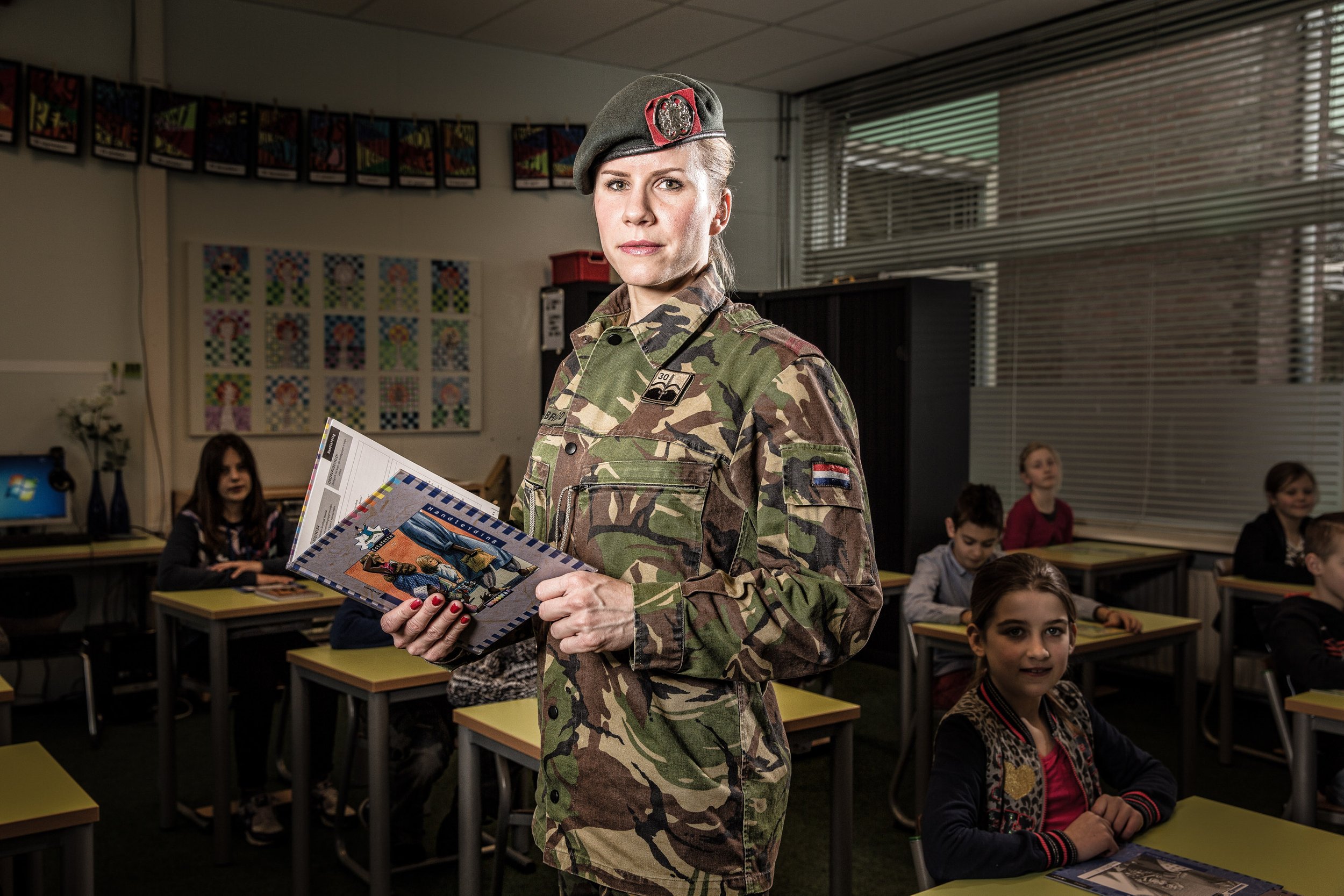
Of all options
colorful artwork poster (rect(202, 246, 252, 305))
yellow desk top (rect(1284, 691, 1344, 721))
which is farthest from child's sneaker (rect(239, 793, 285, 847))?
yellow desk top (rect(1284, 691, 1344, 721))

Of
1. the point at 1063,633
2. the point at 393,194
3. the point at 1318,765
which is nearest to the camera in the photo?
the point at 1063,633

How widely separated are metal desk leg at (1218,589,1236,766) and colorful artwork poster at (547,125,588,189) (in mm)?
3860

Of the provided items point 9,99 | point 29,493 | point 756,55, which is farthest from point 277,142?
point 756,55

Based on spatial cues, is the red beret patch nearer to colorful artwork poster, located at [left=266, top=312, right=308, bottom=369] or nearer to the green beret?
the green beret

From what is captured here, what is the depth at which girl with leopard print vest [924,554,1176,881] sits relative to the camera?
1554 mm

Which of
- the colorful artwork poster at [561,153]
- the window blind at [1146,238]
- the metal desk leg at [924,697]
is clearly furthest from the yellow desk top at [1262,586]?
the colorful artwork poster at [561,153]

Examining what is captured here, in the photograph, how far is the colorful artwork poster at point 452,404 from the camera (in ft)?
18.9

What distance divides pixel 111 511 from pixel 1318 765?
459 cm

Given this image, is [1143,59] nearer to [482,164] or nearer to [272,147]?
[482,164]

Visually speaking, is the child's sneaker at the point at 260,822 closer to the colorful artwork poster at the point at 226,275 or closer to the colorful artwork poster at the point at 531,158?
the colorful artwork poster at the point at 226,275

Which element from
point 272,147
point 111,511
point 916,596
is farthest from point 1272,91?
point 111,511

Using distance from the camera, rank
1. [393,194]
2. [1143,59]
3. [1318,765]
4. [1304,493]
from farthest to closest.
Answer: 1. [393,194]
2. [1143,59]
3. [1304,493]
4. [1318,765]

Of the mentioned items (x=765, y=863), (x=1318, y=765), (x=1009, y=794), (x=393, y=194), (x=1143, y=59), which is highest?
(x=1143, y=59)

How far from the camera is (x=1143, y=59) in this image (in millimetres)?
5117
